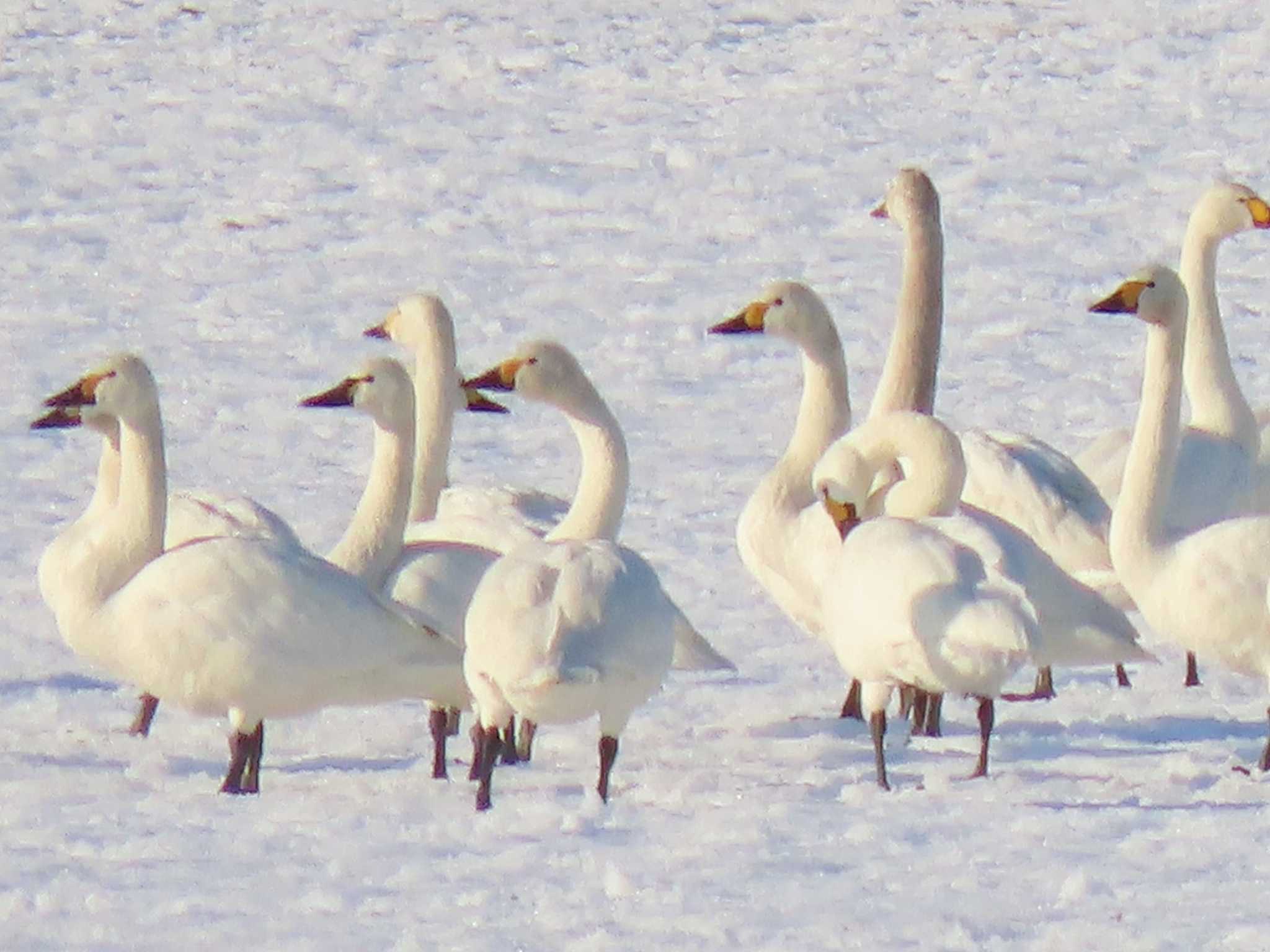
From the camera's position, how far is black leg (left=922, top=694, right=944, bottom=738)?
291 inches

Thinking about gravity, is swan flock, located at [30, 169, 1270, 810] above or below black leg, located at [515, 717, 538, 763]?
above

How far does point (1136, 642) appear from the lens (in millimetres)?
6957

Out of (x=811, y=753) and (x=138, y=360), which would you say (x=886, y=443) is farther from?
(x=138, y=360)

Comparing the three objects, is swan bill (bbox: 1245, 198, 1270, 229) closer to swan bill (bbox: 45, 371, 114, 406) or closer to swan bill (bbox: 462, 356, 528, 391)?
swan bill (bbox: 462, 356, 528, 391)

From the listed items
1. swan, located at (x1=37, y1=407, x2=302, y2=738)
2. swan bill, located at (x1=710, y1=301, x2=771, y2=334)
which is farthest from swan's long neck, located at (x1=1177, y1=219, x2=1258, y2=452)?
swan, located at (x1=37, y1=407, x2=302, y2=738)

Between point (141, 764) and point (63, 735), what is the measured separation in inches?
17.2

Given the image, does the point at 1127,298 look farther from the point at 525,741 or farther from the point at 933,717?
the point at 525,741

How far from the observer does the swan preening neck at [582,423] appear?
756 centimetres

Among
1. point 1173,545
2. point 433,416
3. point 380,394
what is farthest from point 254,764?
point 1173,545

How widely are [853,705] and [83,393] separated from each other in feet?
7.24

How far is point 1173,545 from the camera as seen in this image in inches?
289

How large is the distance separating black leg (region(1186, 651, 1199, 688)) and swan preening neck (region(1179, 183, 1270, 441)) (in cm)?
116

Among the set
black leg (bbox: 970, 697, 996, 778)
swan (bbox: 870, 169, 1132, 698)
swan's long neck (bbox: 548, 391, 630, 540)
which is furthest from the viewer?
swan (bbox: 870, 169, 1132, 698)

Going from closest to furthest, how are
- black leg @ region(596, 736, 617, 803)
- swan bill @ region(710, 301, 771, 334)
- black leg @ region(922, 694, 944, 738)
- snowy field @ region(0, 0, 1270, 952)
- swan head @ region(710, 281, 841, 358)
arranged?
1. snowy field @ region(0, 0, 1270, 952)
2. black leg @ region(596, 736, 617, 803)
3. black leg @ region(922, 694, 944, 738)
4. swan head @ region(710, 281, 841, 358)
5. swan bill @ region(710, 301, 771, 334)
